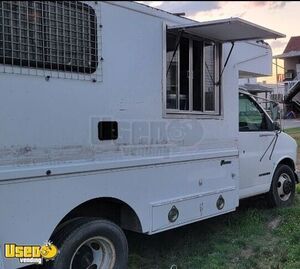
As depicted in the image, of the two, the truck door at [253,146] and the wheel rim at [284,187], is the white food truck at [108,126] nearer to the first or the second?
the truck door at [253,146]

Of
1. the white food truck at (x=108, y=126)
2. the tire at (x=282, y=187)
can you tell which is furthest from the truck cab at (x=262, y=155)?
the white food truck at (x=108, y=126)

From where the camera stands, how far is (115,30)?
4230mm

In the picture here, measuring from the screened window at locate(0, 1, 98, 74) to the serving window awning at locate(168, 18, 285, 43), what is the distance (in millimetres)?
1135

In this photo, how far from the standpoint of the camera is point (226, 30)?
497 centimetres

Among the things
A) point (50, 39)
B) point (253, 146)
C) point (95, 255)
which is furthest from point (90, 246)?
point (253, 146)

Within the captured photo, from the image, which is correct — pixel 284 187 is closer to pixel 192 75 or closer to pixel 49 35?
pixel 192 75

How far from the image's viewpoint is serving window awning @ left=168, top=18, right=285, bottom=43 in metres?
4.66

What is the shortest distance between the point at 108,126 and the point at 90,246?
1.05m

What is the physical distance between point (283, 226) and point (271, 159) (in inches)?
40.6

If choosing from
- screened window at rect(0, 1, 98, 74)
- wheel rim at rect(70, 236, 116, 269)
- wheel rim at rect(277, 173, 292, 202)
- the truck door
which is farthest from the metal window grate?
wheel rim at rect(277, 173, 292, 202)

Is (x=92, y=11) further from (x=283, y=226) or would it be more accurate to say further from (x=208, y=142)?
(x=283, y=226)

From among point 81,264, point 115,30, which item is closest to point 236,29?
point 115,30

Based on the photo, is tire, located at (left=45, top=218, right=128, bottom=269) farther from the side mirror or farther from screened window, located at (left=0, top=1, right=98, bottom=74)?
the side mirror

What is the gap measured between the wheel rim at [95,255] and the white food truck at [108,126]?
0.01 metres
